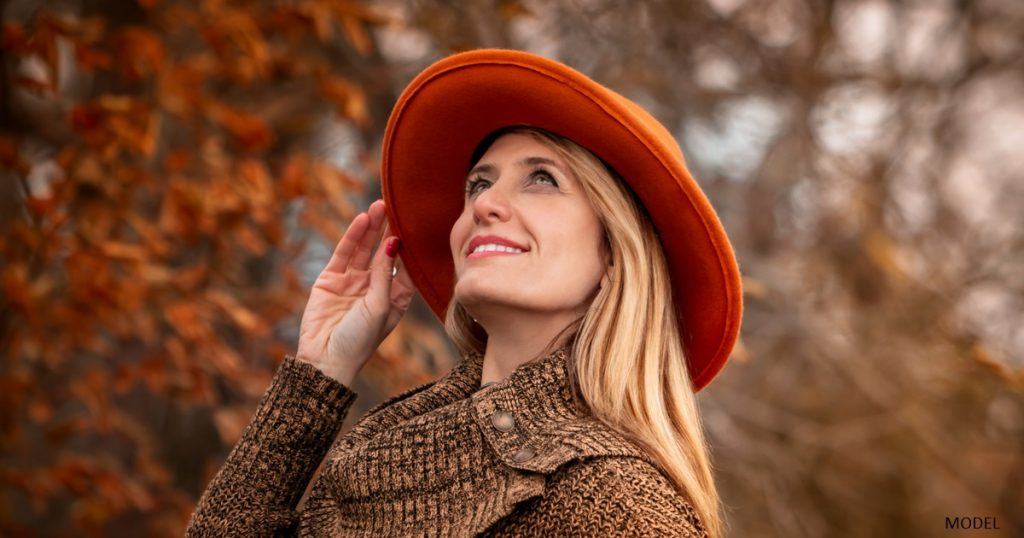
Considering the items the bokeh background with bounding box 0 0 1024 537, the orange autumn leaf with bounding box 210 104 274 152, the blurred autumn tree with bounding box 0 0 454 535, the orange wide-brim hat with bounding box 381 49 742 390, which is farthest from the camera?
the orange autumn leaf with bounding box 210 104 274 152

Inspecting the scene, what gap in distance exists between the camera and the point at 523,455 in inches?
74.8

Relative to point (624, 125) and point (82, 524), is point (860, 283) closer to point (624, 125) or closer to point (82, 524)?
point (82, 524)

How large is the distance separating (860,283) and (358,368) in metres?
4.96

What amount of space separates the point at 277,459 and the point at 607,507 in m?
0.80

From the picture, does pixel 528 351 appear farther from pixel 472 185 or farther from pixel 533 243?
pixel 472 185

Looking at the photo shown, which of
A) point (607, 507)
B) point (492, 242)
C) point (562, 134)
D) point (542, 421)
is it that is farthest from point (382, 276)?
point (607, 507)

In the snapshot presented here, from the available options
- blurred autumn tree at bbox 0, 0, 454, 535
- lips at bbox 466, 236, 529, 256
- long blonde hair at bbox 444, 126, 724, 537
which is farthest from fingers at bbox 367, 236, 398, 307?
blurred autumn tree at bbox 0, 0, 454, 535

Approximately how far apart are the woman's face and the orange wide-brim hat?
0.29ft

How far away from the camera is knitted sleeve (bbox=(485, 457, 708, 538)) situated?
5.74 feet

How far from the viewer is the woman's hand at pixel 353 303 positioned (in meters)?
2.39

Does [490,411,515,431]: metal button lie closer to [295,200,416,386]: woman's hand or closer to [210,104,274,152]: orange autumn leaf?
[295,200,416,386]: woman's hand

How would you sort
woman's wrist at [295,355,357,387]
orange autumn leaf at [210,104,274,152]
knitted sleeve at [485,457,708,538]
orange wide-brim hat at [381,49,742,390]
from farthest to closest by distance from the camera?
orange autumn leaf at [210,104,274,152] → woman's wrist at [295,355,357,387] → orange wide-brim hat at [381,49,742,390] → knitted sleeve at [485,457,708,538]

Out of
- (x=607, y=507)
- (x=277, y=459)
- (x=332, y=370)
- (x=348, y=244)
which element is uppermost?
(x=348, y=244)

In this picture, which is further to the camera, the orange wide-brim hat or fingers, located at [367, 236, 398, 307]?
fingers, located at [367, 236, 398, 307]
